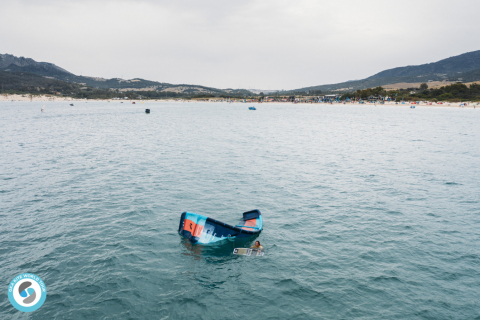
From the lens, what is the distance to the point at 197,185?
117 ft

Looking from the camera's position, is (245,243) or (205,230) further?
(245,243)

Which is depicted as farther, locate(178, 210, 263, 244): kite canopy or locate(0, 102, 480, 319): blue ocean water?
locate(178, 210, 263, 244): kite canopy

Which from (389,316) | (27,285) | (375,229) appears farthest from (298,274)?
(27,285)

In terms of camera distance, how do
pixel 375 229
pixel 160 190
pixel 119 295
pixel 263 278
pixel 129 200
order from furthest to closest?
pixel 160 190, pixel 129 200, pixel 375 229, pixel 263 278, pixel 119 295

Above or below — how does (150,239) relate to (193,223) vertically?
below

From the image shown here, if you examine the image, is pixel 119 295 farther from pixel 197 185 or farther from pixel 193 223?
pixel 197 185

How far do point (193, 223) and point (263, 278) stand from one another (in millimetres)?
7109

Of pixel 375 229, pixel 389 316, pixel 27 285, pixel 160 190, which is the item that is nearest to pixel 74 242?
pixel 27 285

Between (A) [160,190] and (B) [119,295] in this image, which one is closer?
(B) [119,295]

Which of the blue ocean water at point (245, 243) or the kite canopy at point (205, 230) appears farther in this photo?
the kite canopy at point (205, 230)

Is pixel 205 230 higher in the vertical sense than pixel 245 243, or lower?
higher

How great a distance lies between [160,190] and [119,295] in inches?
719

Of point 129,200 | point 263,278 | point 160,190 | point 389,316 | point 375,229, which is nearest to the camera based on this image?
point 389,316

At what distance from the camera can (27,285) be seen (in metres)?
16.1
